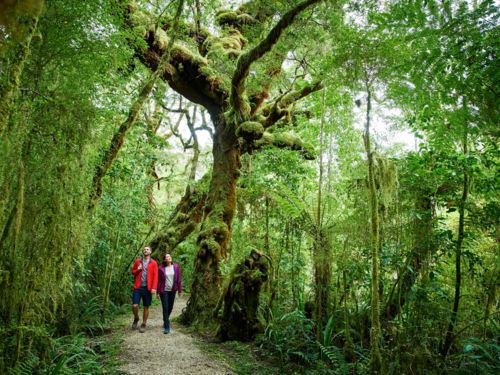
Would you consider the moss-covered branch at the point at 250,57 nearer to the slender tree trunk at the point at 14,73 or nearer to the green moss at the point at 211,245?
the green moss at the point at 211,245

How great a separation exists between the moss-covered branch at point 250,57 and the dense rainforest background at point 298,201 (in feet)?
0.14

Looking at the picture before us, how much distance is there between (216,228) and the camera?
9430mm

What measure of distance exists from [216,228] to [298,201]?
3.16m

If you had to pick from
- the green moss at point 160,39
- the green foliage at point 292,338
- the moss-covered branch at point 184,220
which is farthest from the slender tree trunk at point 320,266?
the moss-covered branch at point 184,220

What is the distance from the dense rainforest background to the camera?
3846mm

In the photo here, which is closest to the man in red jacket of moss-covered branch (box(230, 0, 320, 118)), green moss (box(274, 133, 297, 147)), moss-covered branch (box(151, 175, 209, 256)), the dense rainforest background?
the dense rainforest background

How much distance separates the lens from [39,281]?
3941 millimetres

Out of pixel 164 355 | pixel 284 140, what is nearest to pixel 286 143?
pixel 284 140

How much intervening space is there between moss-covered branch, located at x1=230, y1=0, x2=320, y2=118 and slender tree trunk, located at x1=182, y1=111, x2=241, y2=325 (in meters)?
1.11

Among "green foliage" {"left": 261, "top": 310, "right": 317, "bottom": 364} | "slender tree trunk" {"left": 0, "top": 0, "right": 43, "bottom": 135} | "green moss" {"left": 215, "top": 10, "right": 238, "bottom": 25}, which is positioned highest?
"green moss" {"left": 215, "top": 10, "right": 238, "bottom": 25}

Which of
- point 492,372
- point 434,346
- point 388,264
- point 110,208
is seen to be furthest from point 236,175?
point 492,372

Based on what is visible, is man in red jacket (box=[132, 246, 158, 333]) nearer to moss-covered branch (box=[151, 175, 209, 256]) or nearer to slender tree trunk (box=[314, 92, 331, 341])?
slender tree trunk (box=[314, 92, 331, 341])

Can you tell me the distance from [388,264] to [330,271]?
1247mm

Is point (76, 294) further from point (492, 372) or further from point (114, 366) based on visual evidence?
point (492, 372)
